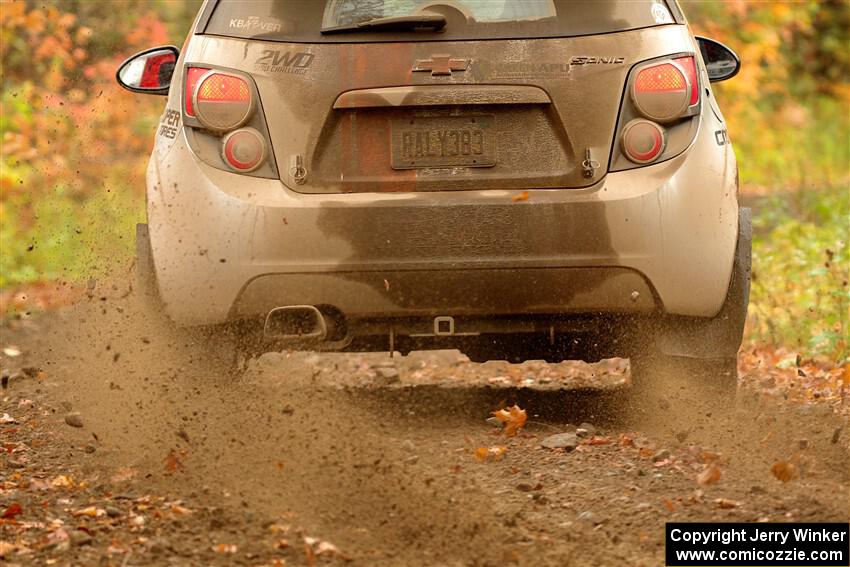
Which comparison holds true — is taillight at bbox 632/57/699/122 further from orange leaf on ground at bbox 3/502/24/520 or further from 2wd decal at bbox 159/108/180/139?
orange leaf on ground at bbox 3/502/24/520

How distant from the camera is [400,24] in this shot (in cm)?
534

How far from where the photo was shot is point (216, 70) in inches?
211

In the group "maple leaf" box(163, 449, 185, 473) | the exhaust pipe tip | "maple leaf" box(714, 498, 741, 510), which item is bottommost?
"maple leaf" box(714, 498, 741, 510)

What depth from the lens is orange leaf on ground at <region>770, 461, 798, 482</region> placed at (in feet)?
16.0

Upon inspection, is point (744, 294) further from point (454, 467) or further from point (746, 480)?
point (454, 467)

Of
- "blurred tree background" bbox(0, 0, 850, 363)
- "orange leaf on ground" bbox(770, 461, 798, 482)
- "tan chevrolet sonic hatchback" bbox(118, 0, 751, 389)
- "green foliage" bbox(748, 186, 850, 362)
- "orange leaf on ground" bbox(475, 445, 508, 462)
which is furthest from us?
"blurred tree background" bbox(0, 0, 850, 363)

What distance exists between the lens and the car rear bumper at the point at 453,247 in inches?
204

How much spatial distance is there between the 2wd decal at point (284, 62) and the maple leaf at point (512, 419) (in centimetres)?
161

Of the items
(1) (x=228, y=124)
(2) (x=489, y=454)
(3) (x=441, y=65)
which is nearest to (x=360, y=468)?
(2) (x=489, y=454)

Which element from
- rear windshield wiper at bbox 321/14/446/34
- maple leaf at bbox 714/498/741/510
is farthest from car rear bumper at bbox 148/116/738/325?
maple leaf at bbox 714/498/741/510

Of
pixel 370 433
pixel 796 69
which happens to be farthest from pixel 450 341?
pixel 796 69

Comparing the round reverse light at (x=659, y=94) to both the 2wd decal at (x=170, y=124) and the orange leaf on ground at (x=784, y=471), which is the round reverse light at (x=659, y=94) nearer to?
the orange leaf on ground at (x=784, y=471)

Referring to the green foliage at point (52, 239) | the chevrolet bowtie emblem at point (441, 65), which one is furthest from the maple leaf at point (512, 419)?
the green foliage at point (52, 239)

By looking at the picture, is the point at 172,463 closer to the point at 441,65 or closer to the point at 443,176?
the point at 443,176
